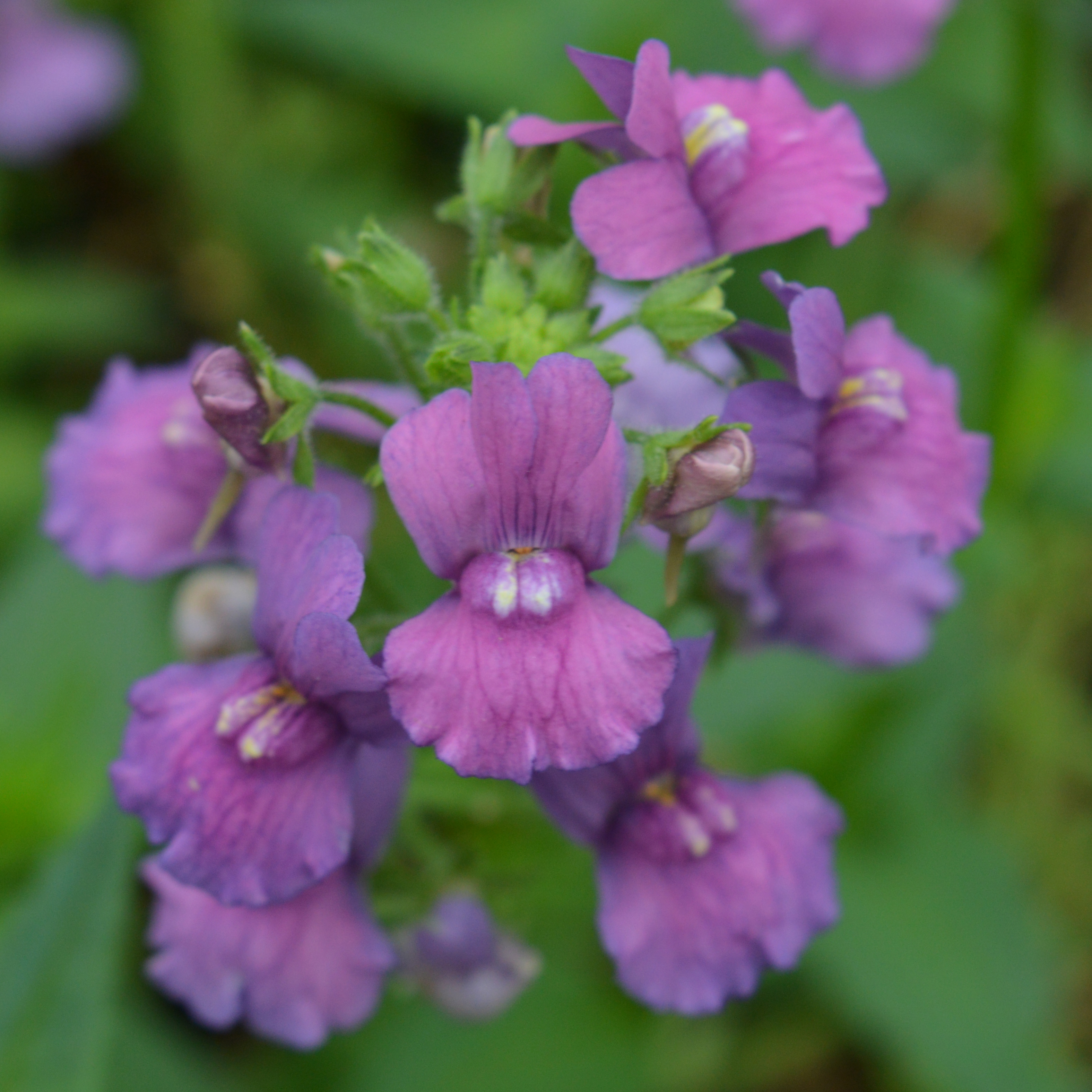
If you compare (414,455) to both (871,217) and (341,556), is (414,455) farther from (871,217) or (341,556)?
(871,217)

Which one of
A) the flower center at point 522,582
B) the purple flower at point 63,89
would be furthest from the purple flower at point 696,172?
the purple flower at point 63,89

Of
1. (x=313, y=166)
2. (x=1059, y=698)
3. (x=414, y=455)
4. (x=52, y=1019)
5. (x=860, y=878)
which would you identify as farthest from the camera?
(x=313, y=166)

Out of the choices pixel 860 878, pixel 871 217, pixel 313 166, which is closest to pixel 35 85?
pixel 313 166

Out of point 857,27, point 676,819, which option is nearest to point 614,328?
point 676,819

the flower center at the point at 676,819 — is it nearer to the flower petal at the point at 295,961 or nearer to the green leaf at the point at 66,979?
the flower petal at the point at 295,961

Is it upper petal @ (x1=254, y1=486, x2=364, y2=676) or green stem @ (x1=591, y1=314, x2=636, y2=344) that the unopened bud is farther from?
green stem @ (x1=591, y1=314, x2=636, y2=344)

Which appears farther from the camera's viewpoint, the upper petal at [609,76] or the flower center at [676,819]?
the flower center at [676,819]
